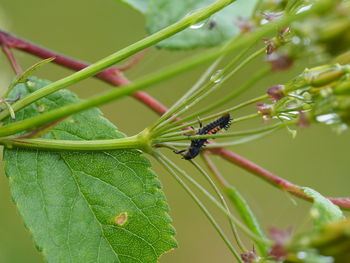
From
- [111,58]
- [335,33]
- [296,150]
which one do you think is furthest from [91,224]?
[296,150]

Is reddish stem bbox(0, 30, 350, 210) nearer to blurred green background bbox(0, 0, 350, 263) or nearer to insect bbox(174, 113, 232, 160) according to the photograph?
insect bbox(174, 113, 232, 160)

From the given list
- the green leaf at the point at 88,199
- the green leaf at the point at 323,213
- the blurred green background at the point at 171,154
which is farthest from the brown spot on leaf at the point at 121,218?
the blurred green background at the point at 171,154

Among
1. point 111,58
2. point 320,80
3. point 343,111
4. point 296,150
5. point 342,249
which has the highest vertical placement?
point 296,150

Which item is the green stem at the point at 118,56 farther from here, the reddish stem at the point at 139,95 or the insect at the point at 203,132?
the reddish stem at the point at 139,95

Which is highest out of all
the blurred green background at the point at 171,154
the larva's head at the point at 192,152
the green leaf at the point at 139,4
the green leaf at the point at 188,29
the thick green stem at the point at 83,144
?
the blurred green background at the point at 171,154

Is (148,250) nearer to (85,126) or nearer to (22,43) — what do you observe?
(85,126)

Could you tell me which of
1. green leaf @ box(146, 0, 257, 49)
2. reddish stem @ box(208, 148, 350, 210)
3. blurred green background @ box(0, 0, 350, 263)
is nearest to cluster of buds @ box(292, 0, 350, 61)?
reddish stem @ box(208, 148, 350, 210)

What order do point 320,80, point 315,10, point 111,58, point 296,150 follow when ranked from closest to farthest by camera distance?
point 315,10 → point 320,80 → point 111,58 → point 296,150
